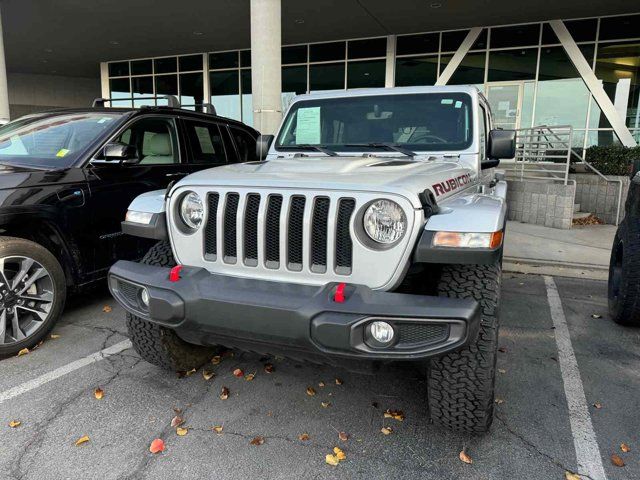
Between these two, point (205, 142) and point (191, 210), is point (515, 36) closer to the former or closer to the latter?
point (205, 142)

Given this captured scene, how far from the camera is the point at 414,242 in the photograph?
7.00 ft

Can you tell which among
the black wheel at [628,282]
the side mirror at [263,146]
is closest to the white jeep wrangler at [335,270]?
the side mirror at [263,146]

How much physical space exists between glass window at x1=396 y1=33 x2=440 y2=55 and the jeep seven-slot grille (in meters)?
14.4

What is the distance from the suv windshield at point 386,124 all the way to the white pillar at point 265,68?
198 inches

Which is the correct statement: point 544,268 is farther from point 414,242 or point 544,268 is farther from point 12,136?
point 12,136

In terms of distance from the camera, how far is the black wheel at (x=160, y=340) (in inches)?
111

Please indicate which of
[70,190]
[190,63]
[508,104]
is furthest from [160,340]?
[190,63]

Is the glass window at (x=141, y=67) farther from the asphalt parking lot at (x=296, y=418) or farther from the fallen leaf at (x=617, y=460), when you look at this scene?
the fallen leaf at (x=617, y=460)

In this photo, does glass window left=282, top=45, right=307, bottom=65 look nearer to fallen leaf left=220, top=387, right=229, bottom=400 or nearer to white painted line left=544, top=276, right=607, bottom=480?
white painted line left=544, top=276, right=607, bottom=480

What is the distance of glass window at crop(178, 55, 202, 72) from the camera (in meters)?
18.3

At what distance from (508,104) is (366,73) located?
185 inches

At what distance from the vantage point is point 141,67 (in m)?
19.8

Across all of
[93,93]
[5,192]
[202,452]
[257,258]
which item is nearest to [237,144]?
[5,192]

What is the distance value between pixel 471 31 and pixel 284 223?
14479 mm
